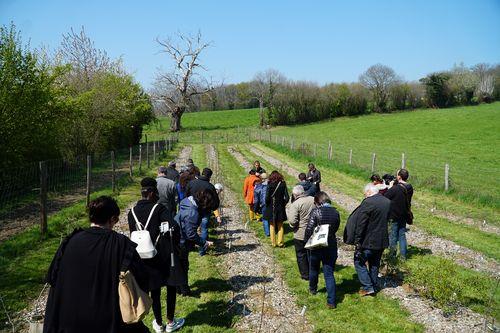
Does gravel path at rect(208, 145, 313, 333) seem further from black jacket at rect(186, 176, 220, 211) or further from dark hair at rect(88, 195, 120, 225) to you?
dark hair at rect(88, 195, 120, 225)

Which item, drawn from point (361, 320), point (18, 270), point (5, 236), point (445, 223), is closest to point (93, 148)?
point (5, 236)

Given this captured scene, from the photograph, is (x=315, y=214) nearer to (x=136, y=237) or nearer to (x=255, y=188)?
(x=136, y=237)

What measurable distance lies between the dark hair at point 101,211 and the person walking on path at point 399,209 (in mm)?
6913

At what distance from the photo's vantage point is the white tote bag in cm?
691

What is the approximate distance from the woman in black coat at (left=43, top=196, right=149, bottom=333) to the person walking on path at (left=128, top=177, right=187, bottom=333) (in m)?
1.38

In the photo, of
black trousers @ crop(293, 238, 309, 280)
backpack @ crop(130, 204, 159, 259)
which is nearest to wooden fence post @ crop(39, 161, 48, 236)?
black trousers @ crop(293, 238, 309, 280)

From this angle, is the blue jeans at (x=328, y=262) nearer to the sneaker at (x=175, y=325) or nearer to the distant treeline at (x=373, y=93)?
the sneaker at (x=175, y=325)

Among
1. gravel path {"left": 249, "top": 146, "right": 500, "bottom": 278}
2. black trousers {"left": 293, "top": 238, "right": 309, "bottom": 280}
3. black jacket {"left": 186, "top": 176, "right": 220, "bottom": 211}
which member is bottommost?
gravel path {"left": 249, "top": 146, "right": 500, "bottom": 278}

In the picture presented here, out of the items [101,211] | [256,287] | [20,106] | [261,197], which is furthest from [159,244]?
[20,106]

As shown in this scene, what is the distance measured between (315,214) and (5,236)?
28.0 ft

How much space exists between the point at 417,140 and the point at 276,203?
41.5m

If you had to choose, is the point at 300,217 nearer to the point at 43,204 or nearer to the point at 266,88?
the point at 43,204

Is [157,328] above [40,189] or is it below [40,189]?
below

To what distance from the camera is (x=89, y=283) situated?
3.57 m
